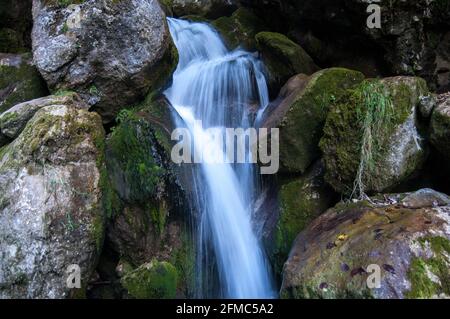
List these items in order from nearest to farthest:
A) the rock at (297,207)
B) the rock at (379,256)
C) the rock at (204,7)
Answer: the rock at (379,256), the rock at (297,207), the rock at (204,7)

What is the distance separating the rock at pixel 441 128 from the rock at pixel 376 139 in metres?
0.17

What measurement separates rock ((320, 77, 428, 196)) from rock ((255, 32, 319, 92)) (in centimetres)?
206

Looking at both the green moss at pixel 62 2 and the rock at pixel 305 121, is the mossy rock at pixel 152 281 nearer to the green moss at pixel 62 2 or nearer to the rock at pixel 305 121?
the rock at pixel 305 121

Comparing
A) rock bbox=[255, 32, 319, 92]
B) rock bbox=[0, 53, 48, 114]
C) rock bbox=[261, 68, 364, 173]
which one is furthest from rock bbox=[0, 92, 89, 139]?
rock bbox=[255, 32, 319, 92]

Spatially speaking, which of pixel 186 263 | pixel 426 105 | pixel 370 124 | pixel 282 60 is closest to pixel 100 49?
pixel 282 60

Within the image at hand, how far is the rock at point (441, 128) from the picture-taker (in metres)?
4.58

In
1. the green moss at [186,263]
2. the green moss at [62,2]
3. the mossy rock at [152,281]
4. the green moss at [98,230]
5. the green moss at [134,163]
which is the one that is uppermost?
the green moss at [62,2]

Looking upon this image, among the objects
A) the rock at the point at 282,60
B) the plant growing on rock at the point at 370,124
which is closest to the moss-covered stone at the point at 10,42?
the rock at the point at 282,60

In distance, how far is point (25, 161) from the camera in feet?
15.2

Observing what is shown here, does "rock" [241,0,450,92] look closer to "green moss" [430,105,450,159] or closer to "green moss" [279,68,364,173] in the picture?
"green moss" [279,68,364,173]

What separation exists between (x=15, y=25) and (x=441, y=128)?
23.2 ft

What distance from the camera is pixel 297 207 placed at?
203 inches

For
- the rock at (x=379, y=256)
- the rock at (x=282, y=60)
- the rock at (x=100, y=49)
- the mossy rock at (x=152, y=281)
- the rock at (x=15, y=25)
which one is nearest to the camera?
the rock at (x=379, y=256)
